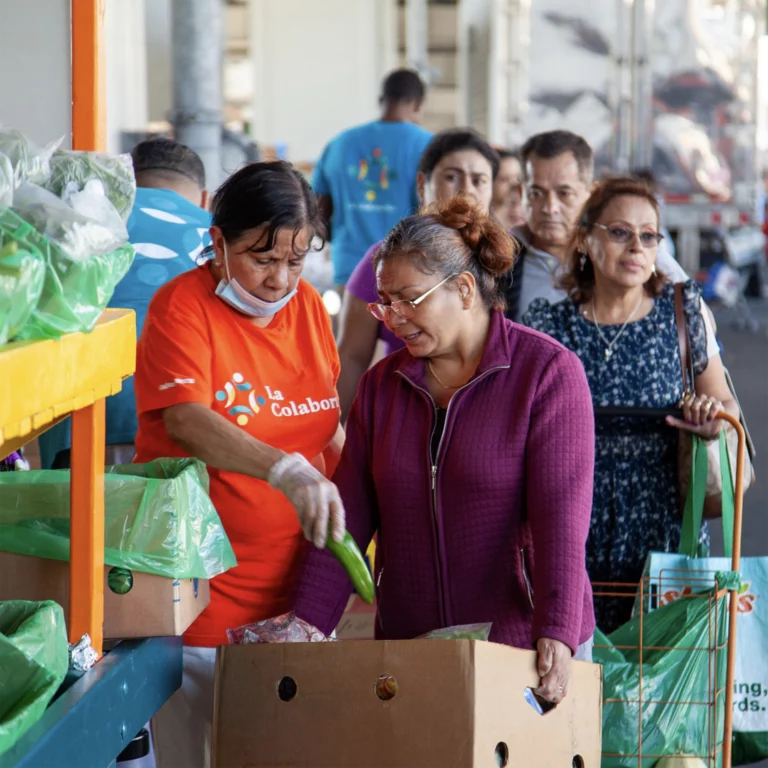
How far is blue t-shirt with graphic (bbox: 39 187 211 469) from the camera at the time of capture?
3.56m

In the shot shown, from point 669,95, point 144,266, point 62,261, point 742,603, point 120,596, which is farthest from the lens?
point 669,95

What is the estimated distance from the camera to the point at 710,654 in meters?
3.22

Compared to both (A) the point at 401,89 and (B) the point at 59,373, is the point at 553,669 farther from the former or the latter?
(A) the point at 401,89

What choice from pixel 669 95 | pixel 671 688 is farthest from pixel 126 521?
pixel 669 95

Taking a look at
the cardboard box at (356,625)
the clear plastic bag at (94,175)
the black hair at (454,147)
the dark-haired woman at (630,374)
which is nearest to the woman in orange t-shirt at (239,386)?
the clear plastic bag at (94,175)

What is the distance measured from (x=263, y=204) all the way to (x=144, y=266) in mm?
909

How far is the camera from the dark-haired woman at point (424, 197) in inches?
162

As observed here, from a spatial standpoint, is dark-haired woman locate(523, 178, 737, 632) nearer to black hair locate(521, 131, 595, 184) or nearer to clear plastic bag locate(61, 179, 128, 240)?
black hair locate(521, 131, 595, 184)

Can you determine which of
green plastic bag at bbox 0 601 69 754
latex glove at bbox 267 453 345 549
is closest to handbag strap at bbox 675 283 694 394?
latex glove at bbox 267 453 345 549

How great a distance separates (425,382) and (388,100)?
→ 455cm

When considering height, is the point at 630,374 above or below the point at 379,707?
above

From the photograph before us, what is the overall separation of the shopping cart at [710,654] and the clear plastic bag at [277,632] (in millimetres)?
904

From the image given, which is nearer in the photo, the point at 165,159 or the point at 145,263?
the point at 145,263

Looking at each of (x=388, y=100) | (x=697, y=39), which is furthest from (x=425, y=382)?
(x=697, y=39)
